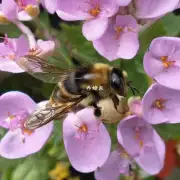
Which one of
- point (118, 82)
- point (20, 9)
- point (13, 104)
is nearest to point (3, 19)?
point (20, 9)

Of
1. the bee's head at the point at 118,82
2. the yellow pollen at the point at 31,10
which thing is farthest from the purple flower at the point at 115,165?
the yellow pollen at the point at 31,10

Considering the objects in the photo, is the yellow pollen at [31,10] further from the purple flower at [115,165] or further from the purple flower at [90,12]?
the purple flower at [115,165]

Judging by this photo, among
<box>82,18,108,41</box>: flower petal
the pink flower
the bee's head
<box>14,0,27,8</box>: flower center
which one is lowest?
the pink flower

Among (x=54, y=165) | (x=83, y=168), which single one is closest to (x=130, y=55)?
(x=83, y=168)

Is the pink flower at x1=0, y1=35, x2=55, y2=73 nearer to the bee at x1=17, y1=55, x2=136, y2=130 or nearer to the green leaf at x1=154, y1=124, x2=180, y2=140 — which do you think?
the bee at x1=17, y1=55, x2=136, y2=130

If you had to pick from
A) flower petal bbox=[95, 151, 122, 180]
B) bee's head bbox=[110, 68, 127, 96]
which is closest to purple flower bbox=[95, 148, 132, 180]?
flower petal bbox=[95, 151, 122, 180]

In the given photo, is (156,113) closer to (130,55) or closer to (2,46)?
(130,55)
